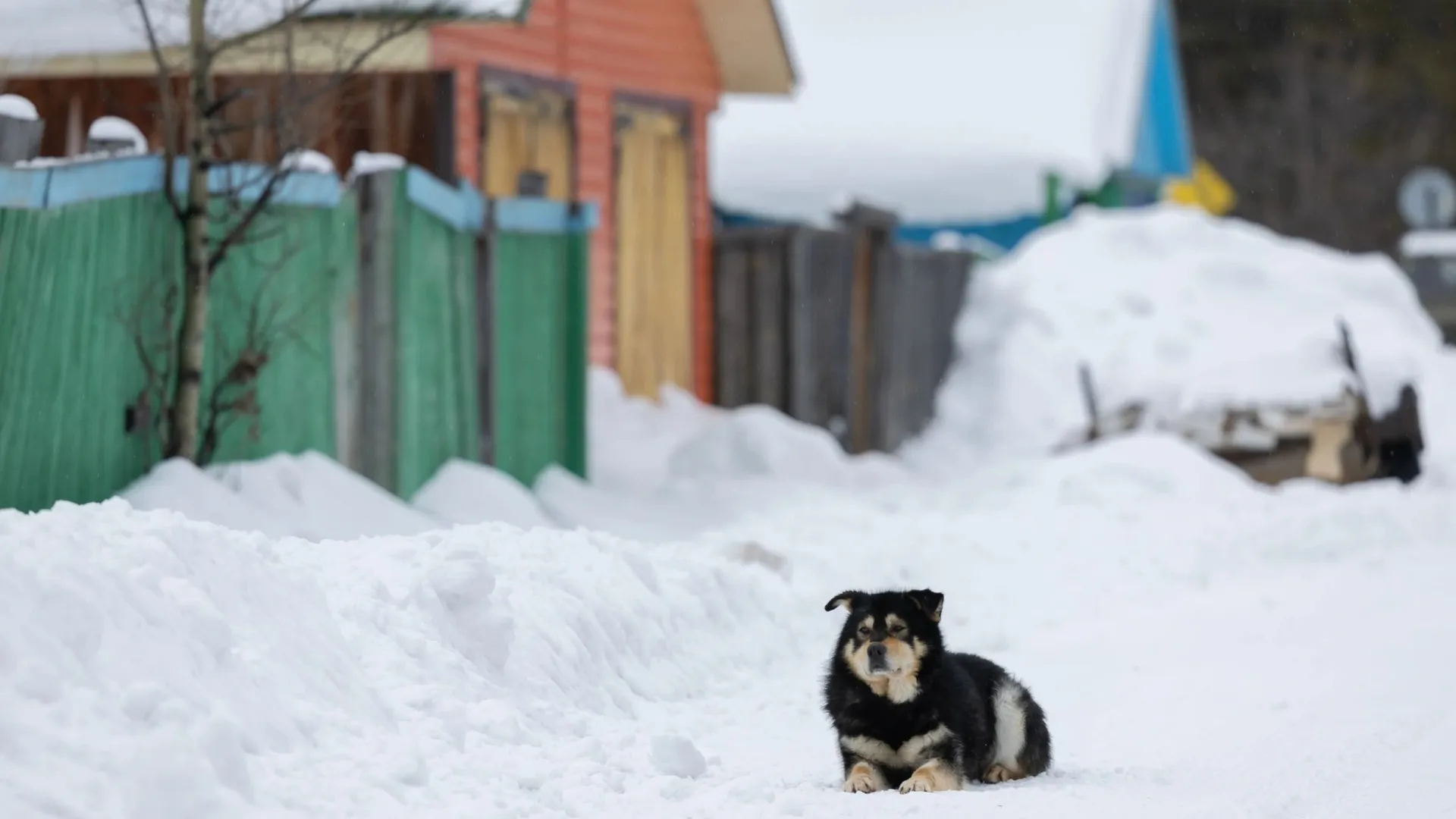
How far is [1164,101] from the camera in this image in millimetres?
35031

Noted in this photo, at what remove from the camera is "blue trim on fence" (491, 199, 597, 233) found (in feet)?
44.1

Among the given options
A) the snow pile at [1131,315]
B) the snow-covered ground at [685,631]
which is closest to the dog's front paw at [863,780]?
the snow-covered ground at [685,631]

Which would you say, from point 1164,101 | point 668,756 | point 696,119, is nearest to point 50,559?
point 668,756

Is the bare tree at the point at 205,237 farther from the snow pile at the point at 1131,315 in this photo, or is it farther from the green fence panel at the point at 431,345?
the snow pile at the point at 1131,315

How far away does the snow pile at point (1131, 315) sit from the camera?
21984 millimetres

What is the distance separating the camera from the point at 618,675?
883 cm

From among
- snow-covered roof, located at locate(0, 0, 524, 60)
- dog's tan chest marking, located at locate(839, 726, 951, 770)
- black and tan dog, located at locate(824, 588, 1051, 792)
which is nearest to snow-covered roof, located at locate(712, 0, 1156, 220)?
snow-covered roof, located at locate(0, 0, 524, 60)

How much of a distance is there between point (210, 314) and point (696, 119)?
1039cm

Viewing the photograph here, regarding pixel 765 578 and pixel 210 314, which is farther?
pixel 765 578

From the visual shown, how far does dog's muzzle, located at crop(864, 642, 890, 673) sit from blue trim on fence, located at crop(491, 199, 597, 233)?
273 inches

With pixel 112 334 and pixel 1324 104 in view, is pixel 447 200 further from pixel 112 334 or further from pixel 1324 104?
pixel 1324 104

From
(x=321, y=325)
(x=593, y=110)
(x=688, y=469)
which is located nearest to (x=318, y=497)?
(x=321, y=325)

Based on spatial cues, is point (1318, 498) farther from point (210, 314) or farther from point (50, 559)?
point (50, 559)

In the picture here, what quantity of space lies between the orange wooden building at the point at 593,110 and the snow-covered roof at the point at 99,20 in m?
0.11
